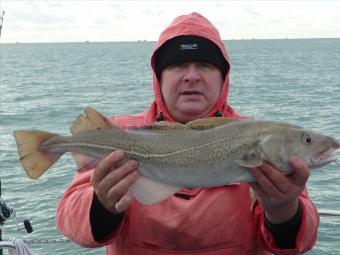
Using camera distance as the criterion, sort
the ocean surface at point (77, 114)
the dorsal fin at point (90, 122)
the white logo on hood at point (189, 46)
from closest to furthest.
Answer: the dorsal fin at point (90, 122)
the white logo on hood at point (189, 46)
the ocean surface at point (77, 114)

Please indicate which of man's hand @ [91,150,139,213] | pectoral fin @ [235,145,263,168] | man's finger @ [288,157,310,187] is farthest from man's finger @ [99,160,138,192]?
man's finger @ [288,157,310,187]

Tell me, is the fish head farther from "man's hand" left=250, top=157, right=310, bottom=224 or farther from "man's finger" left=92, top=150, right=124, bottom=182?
"man's finger" left=92, top=150, right=124, bottom=182

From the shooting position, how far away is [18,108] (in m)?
36.9

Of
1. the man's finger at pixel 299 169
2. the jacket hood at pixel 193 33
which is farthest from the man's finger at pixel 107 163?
the man's finger at pixel 299 169

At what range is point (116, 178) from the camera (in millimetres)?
3766

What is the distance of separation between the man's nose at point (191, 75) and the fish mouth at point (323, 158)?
3.98ft

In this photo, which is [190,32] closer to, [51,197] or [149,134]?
[149,134]

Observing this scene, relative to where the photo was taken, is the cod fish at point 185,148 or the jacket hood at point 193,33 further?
the jacket hood at point 193,33

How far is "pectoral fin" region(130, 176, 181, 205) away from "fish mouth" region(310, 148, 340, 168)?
3.22 ft

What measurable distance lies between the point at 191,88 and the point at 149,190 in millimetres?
1026

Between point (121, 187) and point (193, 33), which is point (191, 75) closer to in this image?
point (193, 33)

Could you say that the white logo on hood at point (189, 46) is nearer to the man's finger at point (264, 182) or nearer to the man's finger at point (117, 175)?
the man's finger at point (117, 175)

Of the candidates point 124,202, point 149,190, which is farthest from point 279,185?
point 124,202

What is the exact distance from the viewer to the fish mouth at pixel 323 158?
3723 millimetres
